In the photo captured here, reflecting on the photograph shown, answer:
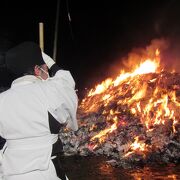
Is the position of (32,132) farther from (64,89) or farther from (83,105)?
(83,105)

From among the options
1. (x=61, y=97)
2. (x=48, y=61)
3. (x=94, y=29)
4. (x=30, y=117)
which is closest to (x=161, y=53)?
(x=94, y=29)

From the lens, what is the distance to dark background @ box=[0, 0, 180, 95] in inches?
710

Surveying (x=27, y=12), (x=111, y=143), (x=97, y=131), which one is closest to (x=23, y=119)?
(x=111, y=143)

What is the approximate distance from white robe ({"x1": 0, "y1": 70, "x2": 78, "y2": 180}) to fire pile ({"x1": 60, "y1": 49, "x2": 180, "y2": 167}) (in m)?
5.86

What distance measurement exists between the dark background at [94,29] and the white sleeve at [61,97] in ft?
45.4

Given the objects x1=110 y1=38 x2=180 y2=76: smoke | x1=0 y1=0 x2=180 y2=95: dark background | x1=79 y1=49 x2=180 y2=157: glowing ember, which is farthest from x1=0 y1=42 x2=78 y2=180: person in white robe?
x1=0 y1=0 x2=180 y2=95: dark background

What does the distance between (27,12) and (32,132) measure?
19649 mm

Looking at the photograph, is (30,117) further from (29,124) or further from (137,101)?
(137,101)

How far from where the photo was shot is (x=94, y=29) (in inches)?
787

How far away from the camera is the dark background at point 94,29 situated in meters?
18.0

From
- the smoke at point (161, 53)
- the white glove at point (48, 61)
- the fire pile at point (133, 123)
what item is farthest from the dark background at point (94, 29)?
the white glove at point (48, 61)

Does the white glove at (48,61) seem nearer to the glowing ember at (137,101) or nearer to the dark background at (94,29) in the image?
the glowing ember at (137,101)

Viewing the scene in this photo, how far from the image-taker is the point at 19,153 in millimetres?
2834

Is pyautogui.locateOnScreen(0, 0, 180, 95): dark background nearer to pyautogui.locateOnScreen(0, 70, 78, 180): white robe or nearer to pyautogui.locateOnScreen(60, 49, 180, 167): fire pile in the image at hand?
pyautogui.locateOnScreen(60, 49, 180, 167): fire pile
